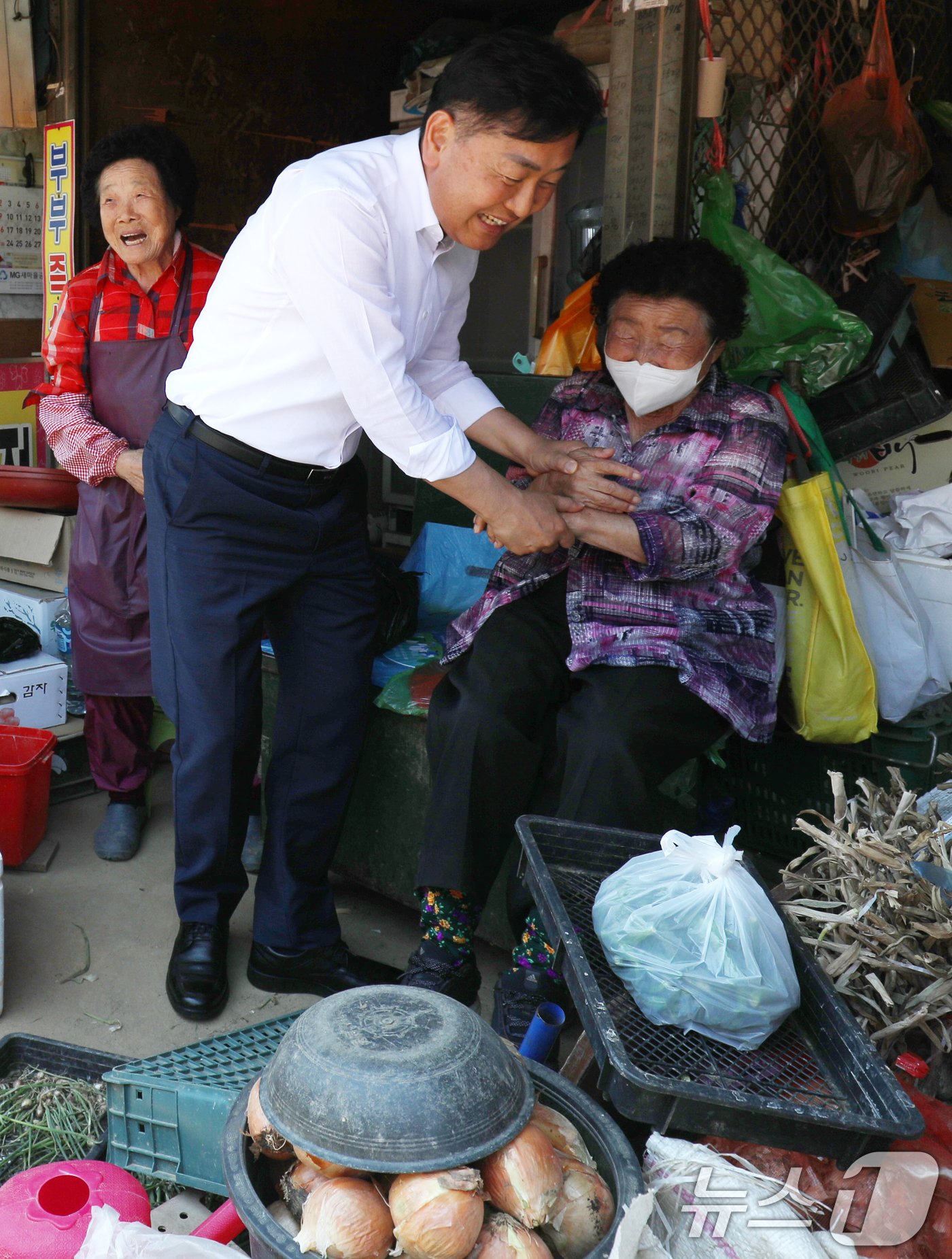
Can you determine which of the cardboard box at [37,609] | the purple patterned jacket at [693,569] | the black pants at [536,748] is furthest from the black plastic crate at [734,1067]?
the cardboard box at [37,609]

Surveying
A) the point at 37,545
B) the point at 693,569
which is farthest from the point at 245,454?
the point at 37,545

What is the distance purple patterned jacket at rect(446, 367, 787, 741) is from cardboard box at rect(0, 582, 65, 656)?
1.73 meters

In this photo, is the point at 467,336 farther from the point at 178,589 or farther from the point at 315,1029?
the point at 315,1029

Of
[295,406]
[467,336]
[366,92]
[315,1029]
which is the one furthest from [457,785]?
[366,92]

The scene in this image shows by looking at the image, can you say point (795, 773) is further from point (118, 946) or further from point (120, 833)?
point (120, 833)

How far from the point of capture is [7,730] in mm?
3195

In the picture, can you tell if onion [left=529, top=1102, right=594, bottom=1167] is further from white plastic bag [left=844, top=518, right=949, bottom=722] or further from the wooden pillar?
the wooden pillar

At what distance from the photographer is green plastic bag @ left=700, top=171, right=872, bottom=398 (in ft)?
9.12

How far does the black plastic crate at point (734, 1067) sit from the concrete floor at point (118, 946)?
3.90ft

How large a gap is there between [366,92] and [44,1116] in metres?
4.42

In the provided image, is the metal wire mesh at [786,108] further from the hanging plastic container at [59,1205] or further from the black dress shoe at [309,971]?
the hanging plastic container at [59,1205]

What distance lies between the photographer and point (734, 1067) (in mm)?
1371

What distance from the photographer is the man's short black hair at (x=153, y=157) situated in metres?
2.91

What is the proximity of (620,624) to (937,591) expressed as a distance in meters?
1.06
